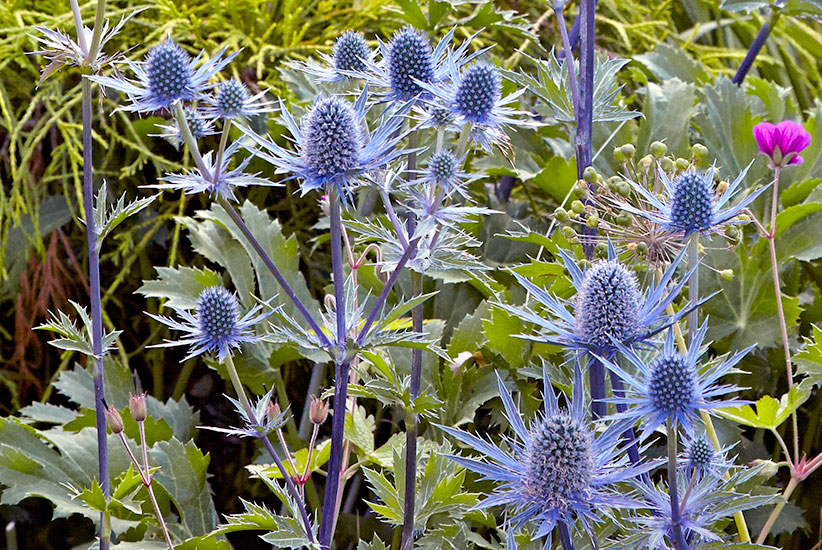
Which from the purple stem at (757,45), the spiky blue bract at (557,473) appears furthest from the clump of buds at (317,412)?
the purple stem at (757,45)

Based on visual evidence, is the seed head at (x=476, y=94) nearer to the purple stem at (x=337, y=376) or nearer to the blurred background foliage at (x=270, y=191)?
the purple stem at (x=337, y=376)

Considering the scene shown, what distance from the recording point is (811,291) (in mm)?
1286

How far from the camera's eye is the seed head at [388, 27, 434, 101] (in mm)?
672

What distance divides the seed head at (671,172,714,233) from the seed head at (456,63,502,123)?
0.17 meters

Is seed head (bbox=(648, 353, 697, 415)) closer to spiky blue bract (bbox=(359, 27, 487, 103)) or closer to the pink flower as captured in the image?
spiky blue bract (bbox=(359, 27, 487, 103))

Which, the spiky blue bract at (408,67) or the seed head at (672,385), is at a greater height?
the spiky blue bract at (408,67)

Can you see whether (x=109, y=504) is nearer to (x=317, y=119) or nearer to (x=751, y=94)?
(x=317, y=119)

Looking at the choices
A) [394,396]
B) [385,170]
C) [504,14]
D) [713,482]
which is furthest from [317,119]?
[504,14]

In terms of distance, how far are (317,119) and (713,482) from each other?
0.42 metres

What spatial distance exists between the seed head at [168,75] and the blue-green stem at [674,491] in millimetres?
449

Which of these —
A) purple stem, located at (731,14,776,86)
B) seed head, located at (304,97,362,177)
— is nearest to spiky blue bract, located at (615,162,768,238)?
seed head, located at (304,97,362,177)

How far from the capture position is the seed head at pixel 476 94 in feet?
2.08

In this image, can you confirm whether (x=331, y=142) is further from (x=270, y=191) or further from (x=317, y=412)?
(x=270, y=191)

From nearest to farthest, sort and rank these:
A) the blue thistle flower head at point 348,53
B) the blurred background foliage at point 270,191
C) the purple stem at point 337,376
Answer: the purple stem at point 337,376 < the blue thistle flower head at point 348,53 < the blurred background foliage at point 270,191
